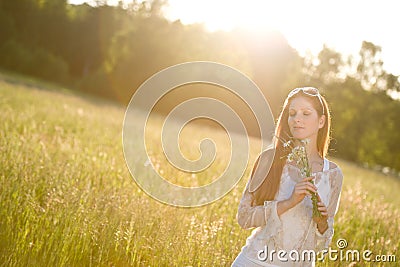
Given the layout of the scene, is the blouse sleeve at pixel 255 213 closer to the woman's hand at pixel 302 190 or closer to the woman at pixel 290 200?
the woman at pixel 290 200

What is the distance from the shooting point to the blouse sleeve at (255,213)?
322cm

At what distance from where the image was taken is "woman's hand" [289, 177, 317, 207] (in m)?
3.01

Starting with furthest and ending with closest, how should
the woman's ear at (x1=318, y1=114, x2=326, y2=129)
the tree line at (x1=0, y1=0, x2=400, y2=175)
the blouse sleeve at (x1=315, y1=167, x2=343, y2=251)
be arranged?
1. the tree line at (x1=0, y1=0, x2=400, y2=175)
2. the woman's ear at (x1=318, y1=114, x2=326, y2=129)
3. the blouse sleeve at (x1=315, y1=167, x2=343, y2=251)

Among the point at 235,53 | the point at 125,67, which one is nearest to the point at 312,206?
the point at 125,67

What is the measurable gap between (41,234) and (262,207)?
186 cm

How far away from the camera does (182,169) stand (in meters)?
8.78

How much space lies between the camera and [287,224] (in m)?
3.26

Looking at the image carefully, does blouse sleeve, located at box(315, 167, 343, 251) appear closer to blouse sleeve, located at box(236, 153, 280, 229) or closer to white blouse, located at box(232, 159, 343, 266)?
white blouse, located at box(232, 159, 343, 266)

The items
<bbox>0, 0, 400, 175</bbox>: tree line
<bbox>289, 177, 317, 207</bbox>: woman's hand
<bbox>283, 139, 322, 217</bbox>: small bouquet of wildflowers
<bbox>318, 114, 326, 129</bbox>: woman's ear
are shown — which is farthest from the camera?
<bbox>0, 0, 400, 175</bbox>: tree line

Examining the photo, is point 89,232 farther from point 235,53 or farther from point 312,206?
point 235,53

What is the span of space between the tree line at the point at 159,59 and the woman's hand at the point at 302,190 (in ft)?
157

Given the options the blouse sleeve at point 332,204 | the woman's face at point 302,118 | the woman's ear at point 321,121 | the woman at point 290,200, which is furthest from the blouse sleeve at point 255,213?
the woman's ear at point 321,121

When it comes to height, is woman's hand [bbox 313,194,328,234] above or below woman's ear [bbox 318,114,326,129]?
below


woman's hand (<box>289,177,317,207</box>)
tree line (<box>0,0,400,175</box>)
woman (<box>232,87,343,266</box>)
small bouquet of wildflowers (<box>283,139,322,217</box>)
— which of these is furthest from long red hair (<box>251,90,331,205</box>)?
tree line (<box>0,0,400,175</box>)
